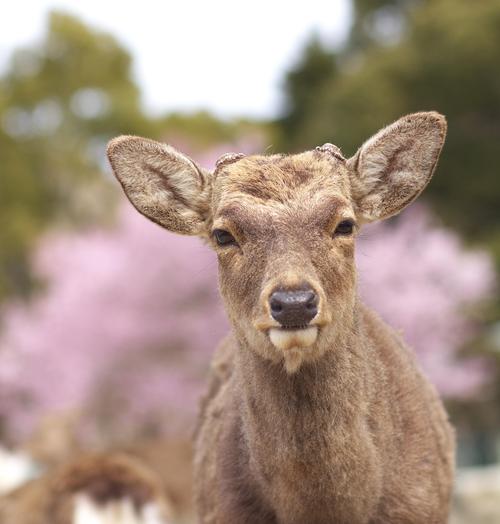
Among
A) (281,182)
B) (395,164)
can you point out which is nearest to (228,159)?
(281,182)

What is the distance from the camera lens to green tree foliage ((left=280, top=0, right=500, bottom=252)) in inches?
1051

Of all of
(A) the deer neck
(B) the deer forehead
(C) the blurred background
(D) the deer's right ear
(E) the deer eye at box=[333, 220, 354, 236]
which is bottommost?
(A) the deer neck

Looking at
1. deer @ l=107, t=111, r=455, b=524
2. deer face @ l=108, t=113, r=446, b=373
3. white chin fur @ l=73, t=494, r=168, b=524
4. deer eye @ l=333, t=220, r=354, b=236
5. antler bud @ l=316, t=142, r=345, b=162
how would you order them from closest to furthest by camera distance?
deer face @ l=108, t=113, r=446, b=373 < deer @ l=107, t=111, r=455, b=524 < deer eye @ l=333, t=220, r=354, b=236 < antler bud @ l=316, t=142, r=345, b=162 < white chin fur @ l=73, t=494, r=168, b=524

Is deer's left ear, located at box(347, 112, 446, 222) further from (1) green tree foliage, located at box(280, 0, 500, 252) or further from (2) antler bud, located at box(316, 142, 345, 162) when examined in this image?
(1) green tree foliage, located at box(280, 0, 500, 252)

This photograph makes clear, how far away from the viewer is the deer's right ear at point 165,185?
14.6ft

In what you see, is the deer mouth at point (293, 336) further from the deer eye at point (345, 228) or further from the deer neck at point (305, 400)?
the deer eye at point (345, 228)

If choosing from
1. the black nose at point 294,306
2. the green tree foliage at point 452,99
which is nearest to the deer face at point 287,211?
the black nose at point 294,306

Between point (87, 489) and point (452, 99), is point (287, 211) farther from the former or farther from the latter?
point (452, 99)

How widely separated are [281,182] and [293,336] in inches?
29.8

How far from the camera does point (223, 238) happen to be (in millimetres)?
4137

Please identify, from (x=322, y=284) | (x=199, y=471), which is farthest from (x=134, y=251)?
(x=322, y=284)

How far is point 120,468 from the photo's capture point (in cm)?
736

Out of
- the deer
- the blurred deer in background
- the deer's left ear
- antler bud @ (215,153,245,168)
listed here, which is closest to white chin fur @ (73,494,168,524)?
the blurred deer in background

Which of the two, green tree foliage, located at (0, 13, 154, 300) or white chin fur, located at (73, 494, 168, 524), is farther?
green tree foliage, located at (0, 13, 154, 300)
